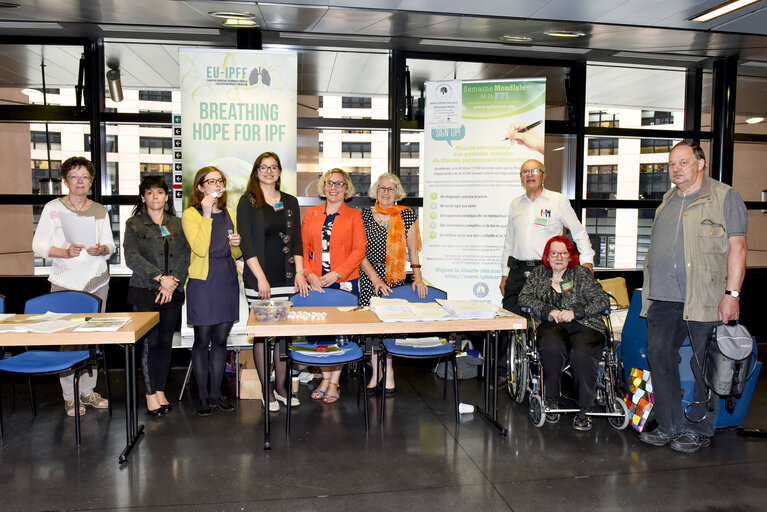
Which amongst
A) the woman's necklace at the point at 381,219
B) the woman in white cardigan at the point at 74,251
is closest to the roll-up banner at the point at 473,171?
the woman's necklace at the point at 381,219

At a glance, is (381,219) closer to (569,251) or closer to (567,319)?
(569,251)

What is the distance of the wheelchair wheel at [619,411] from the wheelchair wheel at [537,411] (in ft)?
1.44

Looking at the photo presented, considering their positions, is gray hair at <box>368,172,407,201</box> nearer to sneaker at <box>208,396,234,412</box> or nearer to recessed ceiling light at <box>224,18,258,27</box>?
recessed ceiling light at <box>224,18,258,27</box>

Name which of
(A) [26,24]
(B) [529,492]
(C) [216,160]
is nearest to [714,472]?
(B) [529,492]

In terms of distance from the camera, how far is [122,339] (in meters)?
2.99

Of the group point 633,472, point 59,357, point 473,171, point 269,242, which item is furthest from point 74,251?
point 633,472

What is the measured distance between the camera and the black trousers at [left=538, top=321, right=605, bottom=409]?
365 cm

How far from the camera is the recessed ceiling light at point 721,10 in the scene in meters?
4.40

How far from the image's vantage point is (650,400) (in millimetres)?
3594

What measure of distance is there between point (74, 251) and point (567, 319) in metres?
3.36

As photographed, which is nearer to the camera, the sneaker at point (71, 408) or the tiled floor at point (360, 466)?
the tiled floor at point (360, 466)

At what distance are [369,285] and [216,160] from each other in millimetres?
1654

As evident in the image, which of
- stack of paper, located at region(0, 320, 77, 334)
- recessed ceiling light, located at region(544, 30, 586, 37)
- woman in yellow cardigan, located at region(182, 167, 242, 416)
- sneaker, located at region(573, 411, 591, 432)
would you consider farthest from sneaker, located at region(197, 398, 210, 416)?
recessed ceiling light, located at region(544, 30, 586, 37)

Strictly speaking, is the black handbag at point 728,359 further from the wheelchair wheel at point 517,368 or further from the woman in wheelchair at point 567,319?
the wheelchair wheel at point 517,368
